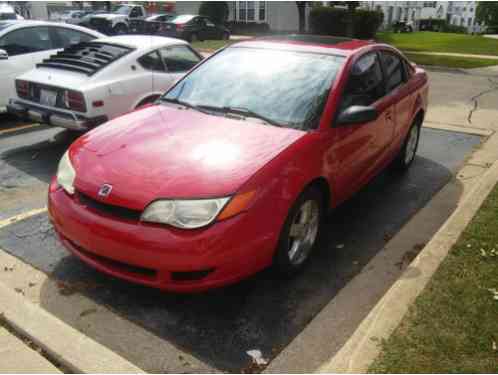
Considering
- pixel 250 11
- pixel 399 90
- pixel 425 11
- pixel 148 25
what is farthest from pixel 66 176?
pixel 425 11

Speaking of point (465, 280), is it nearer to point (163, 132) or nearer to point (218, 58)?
point (163, 132)

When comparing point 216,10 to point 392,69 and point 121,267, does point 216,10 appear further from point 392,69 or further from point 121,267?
point 121,267

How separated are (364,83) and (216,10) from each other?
35282mm

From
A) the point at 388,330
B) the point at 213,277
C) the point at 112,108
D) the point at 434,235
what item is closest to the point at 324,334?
the point at 388,330

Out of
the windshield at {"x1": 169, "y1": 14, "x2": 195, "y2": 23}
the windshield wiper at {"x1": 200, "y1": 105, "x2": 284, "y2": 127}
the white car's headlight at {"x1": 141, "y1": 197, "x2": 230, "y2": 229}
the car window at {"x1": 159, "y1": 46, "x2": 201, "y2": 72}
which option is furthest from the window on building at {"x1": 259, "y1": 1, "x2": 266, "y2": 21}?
the white car's headlight at {"x1": 141, "y1": 197, "x2": 230, "y2": 229}

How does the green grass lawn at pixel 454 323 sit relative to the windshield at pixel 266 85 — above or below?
below

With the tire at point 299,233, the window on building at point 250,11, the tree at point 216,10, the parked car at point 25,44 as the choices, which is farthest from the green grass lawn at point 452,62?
the tree at point 216,10

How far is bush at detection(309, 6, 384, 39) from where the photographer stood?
2929 cm

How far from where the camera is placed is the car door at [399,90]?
16.3ft

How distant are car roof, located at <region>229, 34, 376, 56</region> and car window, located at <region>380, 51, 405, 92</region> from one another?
31 cm

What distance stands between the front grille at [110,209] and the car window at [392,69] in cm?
306

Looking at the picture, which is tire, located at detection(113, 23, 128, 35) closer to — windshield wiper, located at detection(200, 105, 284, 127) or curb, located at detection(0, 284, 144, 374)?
windshield wiper, located at detection(200, 105, 284, 127)

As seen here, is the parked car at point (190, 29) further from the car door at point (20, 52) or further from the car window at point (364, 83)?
the car window at point (364, 83)

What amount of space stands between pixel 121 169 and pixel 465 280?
8.11 feet
